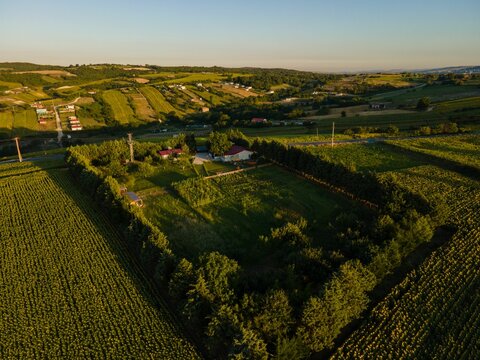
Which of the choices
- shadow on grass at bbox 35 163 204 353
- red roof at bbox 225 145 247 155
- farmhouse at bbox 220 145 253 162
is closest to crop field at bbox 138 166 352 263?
shadow on grass at bbox 35 163 204 353

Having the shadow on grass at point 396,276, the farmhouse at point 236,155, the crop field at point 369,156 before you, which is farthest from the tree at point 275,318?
the farmhouse at point 236,155

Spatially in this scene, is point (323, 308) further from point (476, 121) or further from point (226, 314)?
point (476, 121)

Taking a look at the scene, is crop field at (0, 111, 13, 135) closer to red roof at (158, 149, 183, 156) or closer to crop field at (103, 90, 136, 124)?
crop field at (103, 90, 136, 124)

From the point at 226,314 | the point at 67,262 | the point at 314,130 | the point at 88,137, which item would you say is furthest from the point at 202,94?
the point at 226,314

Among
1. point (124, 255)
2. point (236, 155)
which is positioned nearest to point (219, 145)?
point (236, 155)

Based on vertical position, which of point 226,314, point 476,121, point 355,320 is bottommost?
point 355,320
